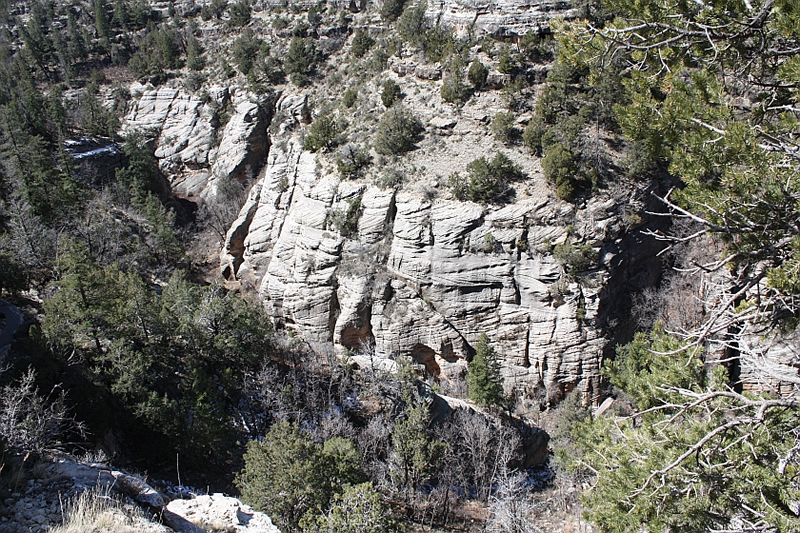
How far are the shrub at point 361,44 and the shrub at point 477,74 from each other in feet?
36.9

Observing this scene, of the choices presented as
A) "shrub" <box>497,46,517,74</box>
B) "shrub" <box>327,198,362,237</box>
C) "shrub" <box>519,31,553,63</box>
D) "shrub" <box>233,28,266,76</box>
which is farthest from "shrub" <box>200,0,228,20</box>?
"shrub" <box>327,198,362,237</box>

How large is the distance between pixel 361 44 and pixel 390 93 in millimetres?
9168

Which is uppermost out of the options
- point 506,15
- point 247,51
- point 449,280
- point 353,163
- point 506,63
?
point 506,15

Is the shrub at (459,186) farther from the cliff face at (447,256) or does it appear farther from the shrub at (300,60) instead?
the shrub at (300,60)

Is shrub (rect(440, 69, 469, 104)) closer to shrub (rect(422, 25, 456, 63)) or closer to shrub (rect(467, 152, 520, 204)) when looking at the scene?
shrub (rect(422, 25, 456, 63))

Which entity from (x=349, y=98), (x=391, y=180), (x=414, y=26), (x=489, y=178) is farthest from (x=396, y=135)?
(x=414, y=26)

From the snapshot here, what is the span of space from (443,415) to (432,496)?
4.19m

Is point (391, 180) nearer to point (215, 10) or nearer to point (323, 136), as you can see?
point (323, 136)

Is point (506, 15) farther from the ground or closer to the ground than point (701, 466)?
farther from the ground

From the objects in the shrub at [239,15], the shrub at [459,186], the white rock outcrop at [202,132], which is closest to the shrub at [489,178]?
the shrub at [459,186]

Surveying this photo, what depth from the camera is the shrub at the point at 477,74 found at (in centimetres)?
3234

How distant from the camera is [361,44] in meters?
40.2

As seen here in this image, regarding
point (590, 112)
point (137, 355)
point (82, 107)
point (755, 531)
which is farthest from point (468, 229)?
point (82, 107)

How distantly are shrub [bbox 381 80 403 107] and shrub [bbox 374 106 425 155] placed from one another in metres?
2.34
